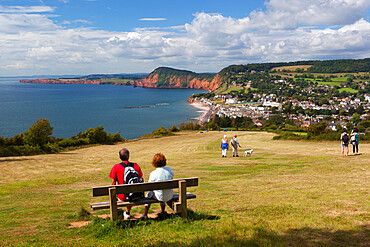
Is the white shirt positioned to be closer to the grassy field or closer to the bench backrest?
the bench backrest

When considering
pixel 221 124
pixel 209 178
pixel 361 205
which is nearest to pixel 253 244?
pixel 361 205

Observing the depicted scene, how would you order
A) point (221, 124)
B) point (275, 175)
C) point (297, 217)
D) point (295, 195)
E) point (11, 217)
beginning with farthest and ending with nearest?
point (221, 124) < point (275, 175) < point (295, 195) < point (11, 217) < point (297, 217)

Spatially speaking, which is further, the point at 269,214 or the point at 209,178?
the point at 209,178

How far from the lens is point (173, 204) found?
23.2ft

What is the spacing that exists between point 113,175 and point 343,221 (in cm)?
547

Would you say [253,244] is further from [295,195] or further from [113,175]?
[295,195]

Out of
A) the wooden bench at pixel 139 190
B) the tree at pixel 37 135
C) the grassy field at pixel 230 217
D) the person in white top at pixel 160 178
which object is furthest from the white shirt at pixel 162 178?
the tree at pixel 37 135

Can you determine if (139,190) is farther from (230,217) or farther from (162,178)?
(230,217)

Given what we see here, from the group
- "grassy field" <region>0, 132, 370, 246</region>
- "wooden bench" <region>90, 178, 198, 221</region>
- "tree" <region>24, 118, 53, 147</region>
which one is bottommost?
"tree" <region>24, 118, 53, 147</region>

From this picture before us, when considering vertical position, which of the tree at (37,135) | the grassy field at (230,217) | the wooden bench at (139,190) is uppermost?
the wooden bench at (139,190)

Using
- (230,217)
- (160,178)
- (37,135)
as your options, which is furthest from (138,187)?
(37,135)

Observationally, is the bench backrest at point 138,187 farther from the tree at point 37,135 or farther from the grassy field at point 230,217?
the tree at point 37,135

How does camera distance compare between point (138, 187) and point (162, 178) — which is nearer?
point (138, 187)

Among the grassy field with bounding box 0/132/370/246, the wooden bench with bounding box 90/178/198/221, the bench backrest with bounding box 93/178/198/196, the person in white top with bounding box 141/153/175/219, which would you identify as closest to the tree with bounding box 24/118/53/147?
the grassy field with bounding box 0/132/370/246
